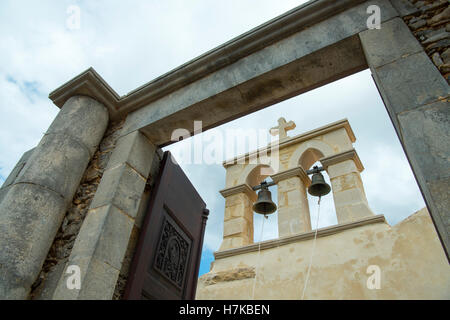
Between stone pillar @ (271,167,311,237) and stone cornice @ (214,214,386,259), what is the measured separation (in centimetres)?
12

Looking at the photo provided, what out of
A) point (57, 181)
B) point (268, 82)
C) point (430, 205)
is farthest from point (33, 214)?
point (430, 205)

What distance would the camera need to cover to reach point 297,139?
5.99 metres

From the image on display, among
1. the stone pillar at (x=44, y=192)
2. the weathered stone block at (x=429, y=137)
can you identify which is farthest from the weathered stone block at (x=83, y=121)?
the weathered stone block at (x=429, y=137)

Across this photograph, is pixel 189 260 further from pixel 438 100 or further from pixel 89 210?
pixel 438 100

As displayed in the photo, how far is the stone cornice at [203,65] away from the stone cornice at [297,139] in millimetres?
3354

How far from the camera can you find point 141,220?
276 cm

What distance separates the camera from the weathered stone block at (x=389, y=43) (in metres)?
2.02

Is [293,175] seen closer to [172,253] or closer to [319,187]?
[319,187]

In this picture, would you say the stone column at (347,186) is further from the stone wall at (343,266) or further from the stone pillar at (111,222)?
the stone pillar at (111,222)

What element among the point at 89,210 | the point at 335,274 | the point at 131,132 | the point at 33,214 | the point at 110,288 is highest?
the point at 131,132

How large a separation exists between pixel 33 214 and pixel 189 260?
4.79 feet

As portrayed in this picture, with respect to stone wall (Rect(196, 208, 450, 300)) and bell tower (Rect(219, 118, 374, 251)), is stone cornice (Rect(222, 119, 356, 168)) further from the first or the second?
stone wall (Rect(196, 208, 450, 300))

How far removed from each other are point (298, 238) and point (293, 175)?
1153 mm

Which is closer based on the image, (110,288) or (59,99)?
(110,288)
